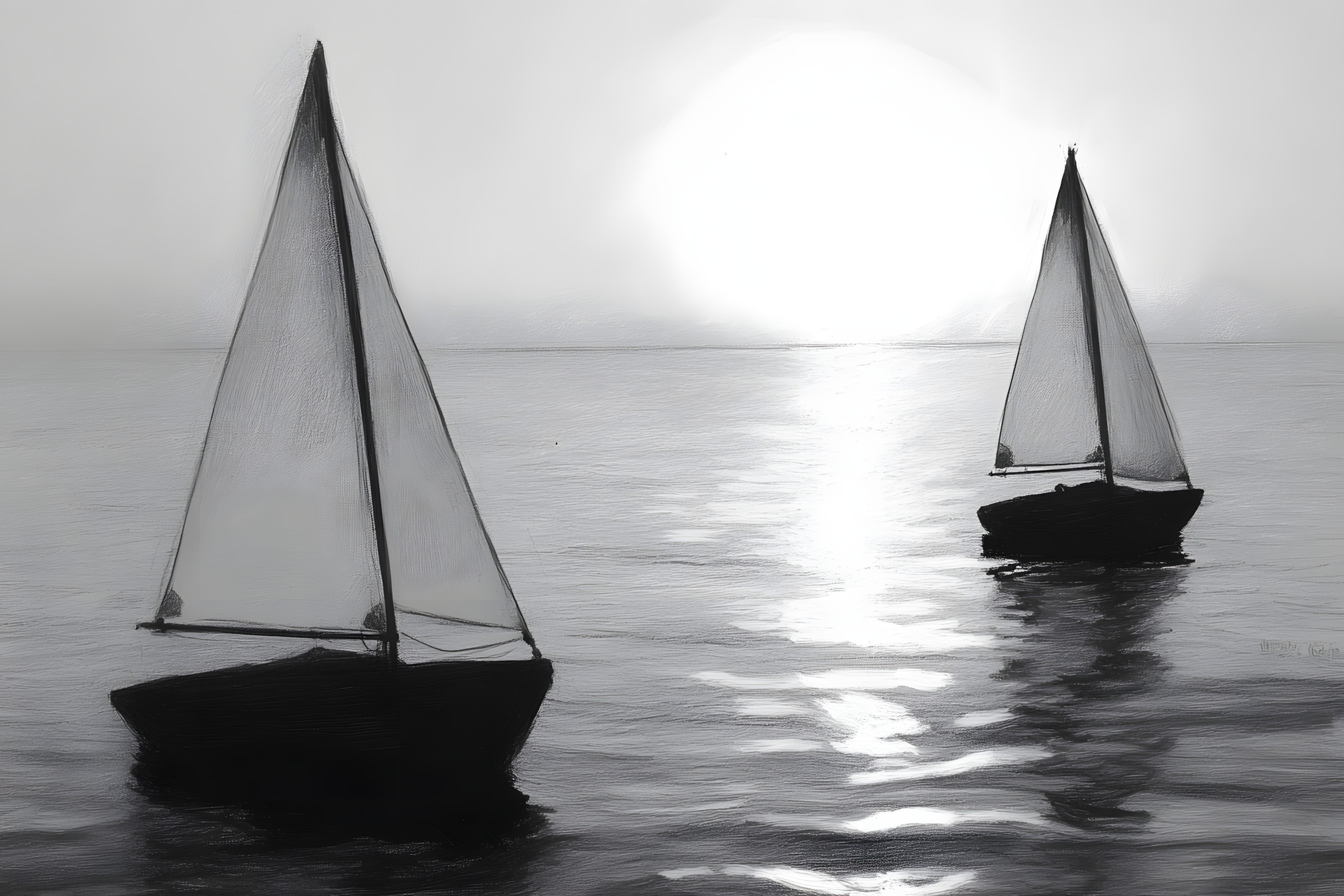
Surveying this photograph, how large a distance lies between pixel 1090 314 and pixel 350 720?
20530 mm

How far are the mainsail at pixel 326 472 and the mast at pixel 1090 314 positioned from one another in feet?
60.9

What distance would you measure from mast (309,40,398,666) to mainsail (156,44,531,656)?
2cm

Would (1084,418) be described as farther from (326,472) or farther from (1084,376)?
(326,472)

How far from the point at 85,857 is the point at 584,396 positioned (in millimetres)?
129271

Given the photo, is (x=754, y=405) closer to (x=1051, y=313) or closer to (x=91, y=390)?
(x=91, y=390)

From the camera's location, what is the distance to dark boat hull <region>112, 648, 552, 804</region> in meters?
11.9

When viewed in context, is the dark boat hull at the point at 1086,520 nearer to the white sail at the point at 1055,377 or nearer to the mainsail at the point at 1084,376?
the mainsail at the point at 1084,376

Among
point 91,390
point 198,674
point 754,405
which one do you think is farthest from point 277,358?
point 91,390

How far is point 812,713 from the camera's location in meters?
16.9

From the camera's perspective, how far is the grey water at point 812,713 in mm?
11602

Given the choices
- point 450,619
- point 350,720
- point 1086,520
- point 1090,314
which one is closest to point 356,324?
point 450,619

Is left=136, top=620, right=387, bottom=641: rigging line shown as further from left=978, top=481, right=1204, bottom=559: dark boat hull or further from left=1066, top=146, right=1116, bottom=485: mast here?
left=1066, top=146, right=1116, bottom=485: mast
